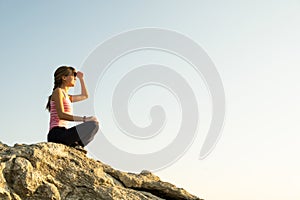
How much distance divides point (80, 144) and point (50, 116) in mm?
1216

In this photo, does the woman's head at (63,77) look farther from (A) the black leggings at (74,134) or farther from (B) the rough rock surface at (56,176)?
(B) the rough rock surface at (56,176)

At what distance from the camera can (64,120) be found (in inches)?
435

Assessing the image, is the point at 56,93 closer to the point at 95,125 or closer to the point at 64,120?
the point at 64,120

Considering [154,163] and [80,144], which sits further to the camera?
[154,163]

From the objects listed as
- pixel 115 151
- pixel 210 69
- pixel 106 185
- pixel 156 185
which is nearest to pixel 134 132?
pixel 115 151

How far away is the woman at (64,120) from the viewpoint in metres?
10.8

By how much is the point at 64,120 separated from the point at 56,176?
227cm

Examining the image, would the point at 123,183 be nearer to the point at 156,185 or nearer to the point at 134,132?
the point at 156,185

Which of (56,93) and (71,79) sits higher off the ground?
(71,79)

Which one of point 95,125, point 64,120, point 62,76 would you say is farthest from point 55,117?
point 62,76

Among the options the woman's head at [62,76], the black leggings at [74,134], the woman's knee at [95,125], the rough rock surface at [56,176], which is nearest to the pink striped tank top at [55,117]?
the black leggings at [74,134]

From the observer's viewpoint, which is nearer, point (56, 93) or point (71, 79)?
point (56, 93)

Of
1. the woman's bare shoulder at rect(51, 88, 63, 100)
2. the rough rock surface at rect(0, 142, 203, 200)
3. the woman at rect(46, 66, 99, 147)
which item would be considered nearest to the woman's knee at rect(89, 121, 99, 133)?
the woman at rect(46, 66, 99, 147)

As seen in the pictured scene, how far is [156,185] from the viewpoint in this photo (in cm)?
1135
